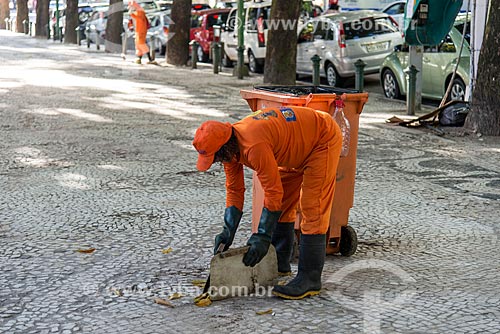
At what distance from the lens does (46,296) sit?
5.23 metres

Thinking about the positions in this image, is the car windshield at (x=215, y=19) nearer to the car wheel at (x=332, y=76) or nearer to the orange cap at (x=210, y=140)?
the car wheel at (x=332, y=76)

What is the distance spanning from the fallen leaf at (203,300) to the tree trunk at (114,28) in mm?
28436

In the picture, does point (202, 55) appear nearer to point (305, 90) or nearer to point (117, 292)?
point (305, 90)

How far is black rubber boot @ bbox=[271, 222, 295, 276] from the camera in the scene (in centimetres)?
559

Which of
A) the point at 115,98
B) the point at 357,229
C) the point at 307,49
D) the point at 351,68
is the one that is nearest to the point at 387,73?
the point at 351,68

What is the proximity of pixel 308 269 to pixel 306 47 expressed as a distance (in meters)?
15.0

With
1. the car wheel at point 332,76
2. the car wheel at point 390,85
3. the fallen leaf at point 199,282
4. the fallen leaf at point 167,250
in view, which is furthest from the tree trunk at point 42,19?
the fallen leaf at point 199,282

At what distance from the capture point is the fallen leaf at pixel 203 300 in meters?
5.07

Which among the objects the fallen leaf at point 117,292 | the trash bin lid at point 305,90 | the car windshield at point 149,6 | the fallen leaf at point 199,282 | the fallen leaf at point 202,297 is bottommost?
the fallen leaf at point 117,292

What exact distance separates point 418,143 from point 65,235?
5825 mm

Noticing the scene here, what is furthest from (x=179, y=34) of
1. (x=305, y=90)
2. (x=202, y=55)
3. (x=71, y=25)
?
(x=305, y=90)

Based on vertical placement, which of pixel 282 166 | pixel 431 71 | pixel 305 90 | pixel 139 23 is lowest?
pixel 282 166

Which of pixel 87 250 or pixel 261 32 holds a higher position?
pixel 261 32

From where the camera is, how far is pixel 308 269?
5.21 meters
